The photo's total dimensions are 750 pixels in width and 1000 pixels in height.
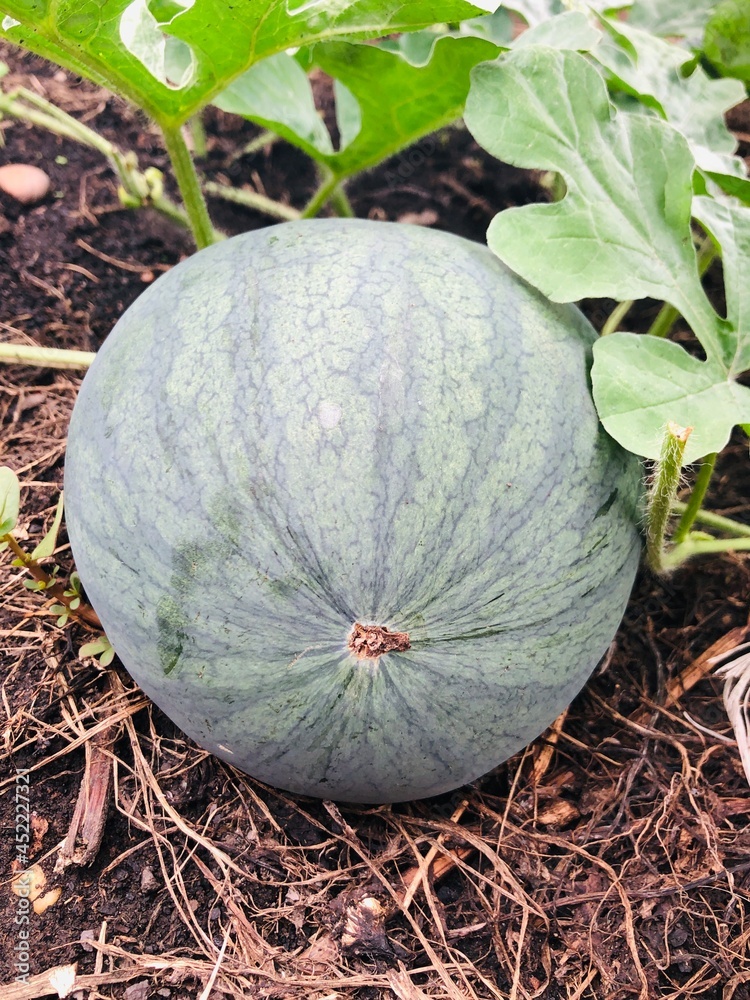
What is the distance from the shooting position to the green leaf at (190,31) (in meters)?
1.36

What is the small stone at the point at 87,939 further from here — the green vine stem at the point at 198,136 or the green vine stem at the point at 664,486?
the green vine stem at the point at 198,136

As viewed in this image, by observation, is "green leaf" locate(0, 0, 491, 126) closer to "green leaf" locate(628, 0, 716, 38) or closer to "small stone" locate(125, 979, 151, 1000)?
"green leaf" locate(628, 0, 716, 38)

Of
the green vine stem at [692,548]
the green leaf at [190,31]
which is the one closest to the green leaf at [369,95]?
the green leaf at [190,31]

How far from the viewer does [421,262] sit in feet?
4.36

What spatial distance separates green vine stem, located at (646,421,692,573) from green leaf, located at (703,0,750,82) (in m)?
1.21

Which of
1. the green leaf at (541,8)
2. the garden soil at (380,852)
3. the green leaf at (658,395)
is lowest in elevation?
the garden soil at (380,852)

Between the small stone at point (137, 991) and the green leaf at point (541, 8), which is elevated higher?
the green leaf at point (541, 8)

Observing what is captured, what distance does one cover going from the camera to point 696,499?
1.56m

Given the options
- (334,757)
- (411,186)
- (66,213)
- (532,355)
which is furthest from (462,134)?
(334,757)

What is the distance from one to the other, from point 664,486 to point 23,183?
1.78 metres

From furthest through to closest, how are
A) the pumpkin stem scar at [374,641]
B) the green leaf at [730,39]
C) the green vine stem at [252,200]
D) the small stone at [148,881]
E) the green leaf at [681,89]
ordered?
the green vine stem at [252,200] → the green leaf at [730,39] → the green leaf at [681,89] → the small stone at [148,881] → the pumpkin stem scar at [374,641]

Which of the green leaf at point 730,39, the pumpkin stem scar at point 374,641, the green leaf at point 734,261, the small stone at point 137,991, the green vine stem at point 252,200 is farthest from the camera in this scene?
the green vine stem at point 252,200

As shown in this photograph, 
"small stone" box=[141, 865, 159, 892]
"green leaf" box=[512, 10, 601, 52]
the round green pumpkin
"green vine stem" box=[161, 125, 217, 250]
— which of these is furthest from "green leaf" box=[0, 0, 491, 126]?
"small stone" box=[141, 865, 159, 892]

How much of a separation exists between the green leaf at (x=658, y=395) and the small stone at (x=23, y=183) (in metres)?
1.57
